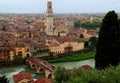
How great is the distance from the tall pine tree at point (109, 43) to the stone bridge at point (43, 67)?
27.1 ft

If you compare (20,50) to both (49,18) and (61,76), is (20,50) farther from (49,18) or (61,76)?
(49,18)

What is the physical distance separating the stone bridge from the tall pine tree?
825cm

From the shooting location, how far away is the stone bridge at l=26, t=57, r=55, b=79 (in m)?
19.4

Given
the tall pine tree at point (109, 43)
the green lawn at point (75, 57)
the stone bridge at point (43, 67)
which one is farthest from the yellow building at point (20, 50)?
the tall pine tree at point (109, 43)

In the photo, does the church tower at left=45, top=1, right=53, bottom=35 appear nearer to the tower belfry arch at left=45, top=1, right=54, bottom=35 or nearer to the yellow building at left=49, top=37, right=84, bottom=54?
the tower belfry arch at left=45, top=1, right=54, bottom=35

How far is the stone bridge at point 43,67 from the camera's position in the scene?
19.4 metres

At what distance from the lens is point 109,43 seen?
10.3 m

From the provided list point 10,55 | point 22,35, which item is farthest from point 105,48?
point 22,35

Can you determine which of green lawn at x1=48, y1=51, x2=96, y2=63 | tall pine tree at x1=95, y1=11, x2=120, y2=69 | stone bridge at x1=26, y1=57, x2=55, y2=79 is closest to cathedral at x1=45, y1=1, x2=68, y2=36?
green lawn at x1=48, y1=51, x2=96, y2=63

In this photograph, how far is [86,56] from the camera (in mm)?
29141

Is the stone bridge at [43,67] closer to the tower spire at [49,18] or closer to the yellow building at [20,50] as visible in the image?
the yellow building at [20,50]

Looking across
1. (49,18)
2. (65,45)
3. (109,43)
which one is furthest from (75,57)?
(109,43)

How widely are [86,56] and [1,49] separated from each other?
8.89m

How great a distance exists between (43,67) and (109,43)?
11.2 m
